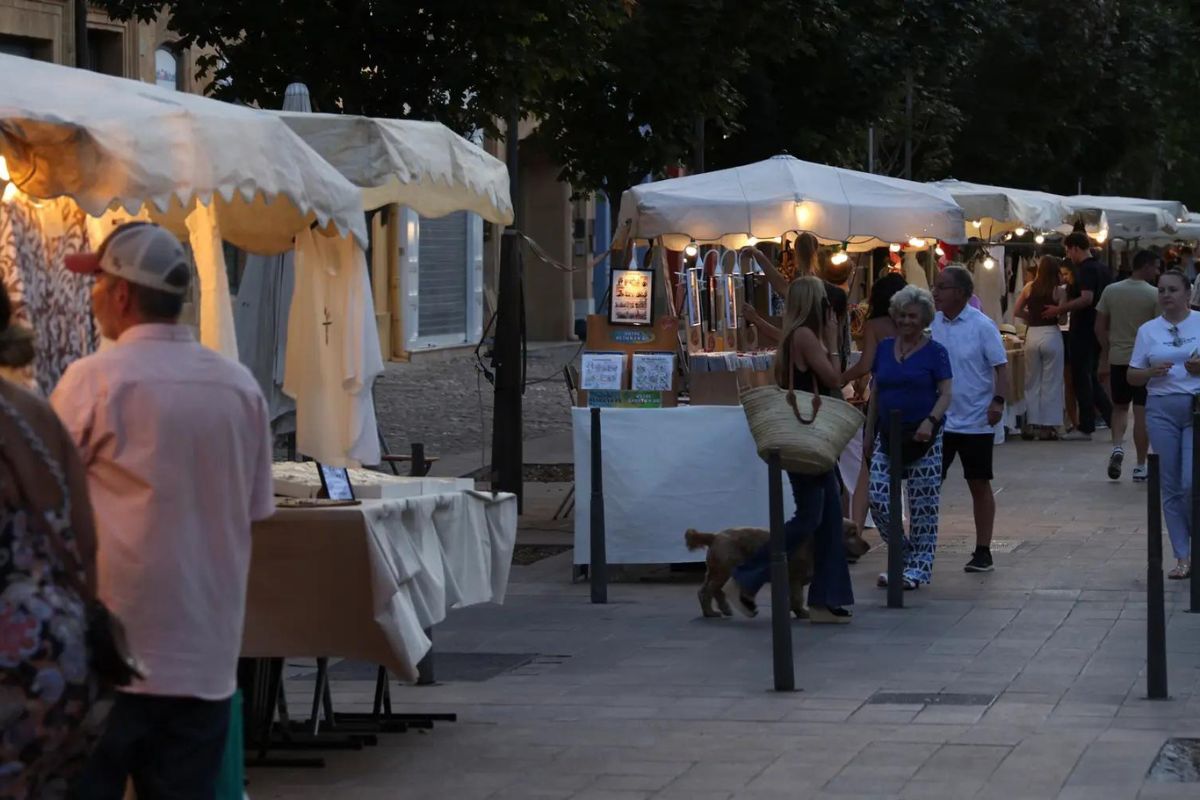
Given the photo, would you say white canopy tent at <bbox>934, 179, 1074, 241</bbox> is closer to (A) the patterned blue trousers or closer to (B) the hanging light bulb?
(B) the hanging light bulb

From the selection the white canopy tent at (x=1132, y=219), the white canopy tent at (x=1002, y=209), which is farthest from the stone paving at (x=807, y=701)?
the white canopy tent at (x=1132, y=219)

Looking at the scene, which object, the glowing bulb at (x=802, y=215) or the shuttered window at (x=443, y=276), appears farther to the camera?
the shuttered window at (x=443, y=276)

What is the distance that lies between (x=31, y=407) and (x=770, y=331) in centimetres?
1114

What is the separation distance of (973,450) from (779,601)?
395 centimetres

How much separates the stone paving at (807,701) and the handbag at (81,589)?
2.92 meters

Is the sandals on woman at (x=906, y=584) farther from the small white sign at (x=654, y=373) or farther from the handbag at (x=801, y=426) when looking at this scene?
the small white sign at (x=654, y=373)

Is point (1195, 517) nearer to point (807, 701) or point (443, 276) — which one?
point (807, 701)

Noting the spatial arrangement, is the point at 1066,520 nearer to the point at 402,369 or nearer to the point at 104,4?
the point at 104,4

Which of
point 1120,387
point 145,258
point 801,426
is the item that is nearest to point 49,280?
point 145,258

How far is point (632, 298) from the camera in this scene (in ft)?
47.8

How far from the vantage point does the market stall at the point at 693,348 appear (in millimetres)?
12758

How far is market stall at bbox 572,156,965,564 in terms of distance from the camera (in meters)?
12.8

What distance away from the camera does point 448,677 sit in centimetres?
982

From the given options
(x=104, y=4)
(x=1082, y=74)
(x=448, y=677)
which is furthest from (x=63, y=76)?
(x=1082, y=74)
